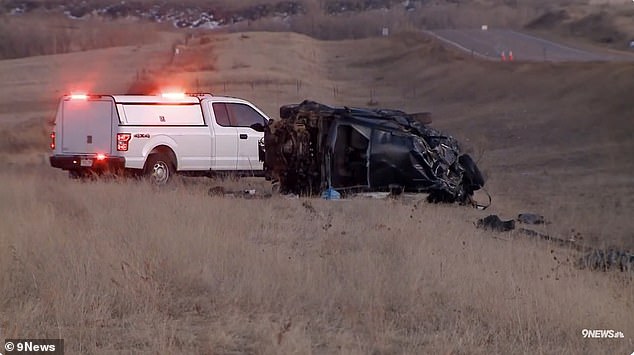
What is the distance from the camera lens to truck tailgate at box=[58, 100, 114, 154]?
1792cm

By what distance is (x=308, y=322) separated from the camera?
25.0ft

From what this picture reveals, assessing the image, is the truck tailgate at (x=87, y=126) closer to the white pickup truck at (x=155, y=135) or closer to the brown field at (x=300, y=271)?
the white pickup truck at (x=155, y=135)

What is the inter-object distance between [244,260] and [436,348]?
8.84ft

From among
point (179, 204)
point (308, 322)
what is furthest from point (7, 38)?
point (308, 322)

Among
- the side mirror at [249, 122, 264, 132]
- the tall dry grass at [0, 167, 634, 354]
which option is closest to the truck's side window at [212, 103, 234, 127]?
the side mirror at [249, 122, 264, 132]

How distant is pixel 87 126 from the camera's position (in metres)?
18.0

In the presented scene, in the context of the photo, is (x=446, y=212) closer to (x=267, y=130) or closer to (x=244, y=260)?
(x=267, y=130)

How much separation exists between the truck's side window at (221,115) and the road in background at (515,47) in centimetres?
3608

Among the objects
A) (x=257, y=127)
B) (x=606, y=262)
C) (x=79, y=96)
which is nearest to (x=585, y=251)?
(x=606, y=262)

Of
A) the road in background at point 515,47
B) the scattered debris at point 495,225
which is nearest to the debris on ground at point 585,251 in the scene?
the scattered debris at point 495,225

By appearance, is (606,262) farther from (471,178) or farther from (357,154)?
(471,178)

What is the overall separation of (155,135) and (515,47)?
52639 millimetres

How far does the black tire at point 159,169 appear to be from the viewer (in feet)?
58.9

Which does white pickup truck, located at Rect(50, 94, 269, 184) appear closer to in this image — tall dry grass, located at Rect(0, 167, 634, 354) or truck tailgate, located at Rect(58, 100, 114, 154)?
truck tailgate, located at Rect(58, 100, 114, 154)
